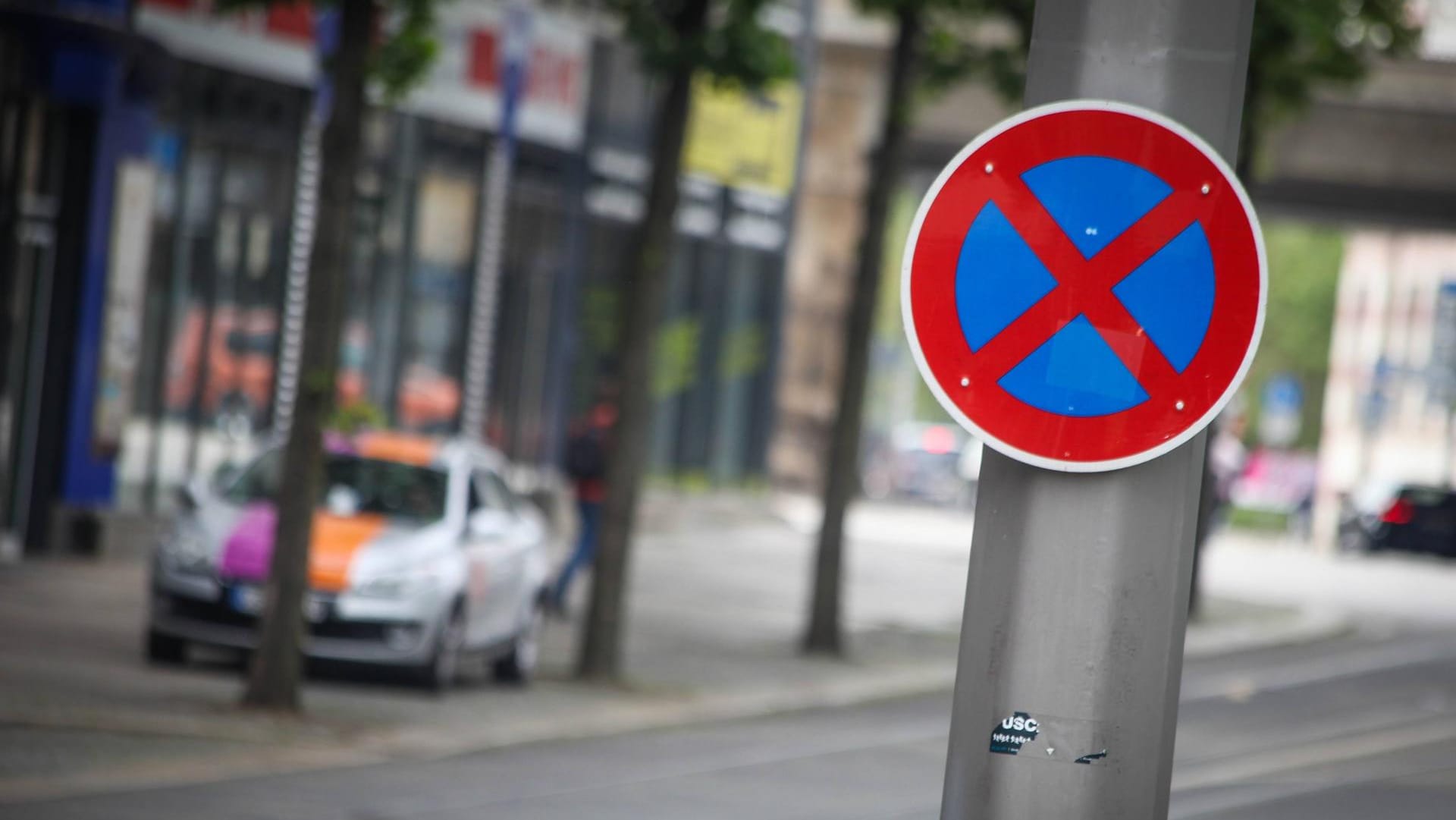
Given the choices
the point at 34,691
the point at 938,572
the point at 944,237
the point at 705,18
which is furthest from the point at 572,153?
the point at 944,237

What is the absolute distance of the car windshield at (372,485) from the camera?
14.9 meters

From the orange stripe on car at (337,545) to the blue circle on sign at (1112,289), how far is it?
34.2 feet

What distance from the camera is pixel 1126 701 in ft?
12.4

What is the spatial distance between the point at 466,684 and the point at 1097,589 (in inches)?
474

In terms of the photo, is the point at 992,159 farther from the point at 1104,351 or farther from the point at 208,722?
the point at 208,722

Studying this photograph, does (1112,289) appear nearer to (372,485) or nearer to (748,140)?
(372,485)

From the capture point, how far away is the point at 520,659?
51.4ft

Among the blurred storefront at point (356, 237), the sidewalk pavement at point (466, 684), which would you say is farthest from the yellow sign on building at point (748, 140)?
the sidewalk pavement at point (466, 684)

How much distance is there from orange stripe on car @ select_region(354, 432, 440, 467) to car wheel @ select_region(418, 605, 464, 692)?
1.38m

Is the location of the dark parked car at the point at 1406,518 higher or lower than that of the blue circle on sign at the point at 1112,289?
lower

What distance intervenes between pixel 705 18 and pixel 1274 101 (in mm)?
9315

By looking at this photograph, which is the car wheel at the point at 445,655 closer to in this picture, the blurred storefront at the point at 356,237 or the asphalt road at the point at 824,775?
the asphalt road at the point at 824,775

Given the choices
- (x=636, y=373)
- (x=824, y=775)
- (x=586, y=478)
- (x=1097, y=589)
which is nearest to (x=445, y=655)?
(x=636, y=373)

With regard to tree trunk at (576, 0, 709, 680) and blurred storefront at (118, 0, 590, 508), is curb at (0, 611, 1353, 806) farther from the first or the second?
blurred storefront at (118, 0, 590, 508)
